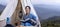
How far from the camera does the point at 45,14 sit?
1.26 meters

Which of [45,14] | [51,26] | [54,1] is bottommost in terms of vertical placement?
[51,26]

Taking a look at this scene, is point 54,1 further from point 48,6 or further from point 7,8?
point 7,8

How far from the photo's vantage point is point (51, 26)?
48.9 inches

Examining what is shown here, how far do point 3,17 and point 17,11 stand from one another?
5.9 inches

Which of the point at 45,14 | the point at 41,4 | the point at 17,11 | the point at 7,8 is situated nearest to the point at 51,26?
the point at 45,14

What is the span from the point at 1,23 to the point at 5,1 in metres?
0.22

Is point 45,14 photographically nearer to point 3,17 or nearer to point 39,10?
point 39,10

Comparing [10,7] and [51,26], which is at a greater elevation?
[10,7]

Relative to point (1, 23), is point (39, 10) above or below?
above

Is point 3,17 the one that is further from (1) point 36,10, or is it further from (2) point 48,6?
(2) point 48,6

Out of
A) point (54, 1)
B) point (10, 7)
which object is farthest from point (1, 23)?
point (54, 1)

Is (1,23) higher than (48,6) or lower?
lower

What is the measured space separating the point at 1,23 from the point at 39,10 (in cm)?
39

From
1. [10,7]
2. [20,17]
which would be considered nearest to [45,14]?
[20,17]
